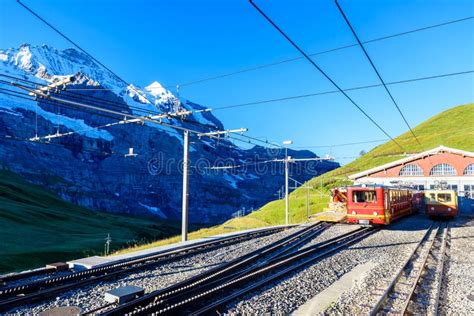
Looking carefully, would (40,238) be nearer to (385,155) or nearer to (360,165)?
(360,165)

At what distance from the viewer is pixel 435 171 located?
55.1m

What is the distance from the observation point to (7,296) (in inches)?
374

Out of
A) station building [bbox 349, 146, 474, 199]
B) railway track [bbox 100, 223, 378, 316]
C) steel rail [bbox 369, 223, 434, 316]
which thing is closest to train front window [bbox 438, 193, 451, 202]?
station building [bbox 349, 146, 474, 199]

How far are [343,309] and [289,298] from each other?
160 centimetres

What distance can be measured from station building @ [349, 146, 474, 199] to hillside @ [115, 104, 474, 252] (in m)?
9.81

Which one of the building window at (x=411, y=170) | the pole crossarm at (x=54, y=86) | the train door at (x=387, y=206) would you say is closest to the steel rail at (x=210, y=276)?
the pole crossarm at (x=54, y=86)

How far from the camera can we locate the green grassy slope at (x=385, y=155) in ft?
189

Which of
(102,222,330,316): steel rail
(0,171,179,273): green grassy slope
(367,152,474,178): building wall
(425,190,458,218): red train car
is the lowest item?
(0,171,179,273): green grassy slope

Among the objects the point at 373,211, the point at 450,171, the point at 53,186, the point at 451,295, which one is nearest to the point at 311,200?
the point at 450,171

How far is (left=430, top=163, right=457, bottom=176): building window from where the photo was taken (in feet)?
177

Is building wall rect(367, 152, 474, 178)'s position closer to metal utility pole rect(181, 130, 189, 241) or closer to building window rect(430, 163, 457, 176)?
building window rect(430, 163, 457, 176)

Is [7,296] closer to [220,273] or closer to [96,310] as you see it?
[96,310]

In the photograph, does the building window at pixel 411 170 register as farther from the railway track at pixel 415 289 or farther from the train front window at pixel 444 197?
the railway track at pixel 415 289

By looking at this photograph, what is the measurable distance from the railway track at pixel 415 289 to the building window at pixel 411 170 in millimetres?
44486
